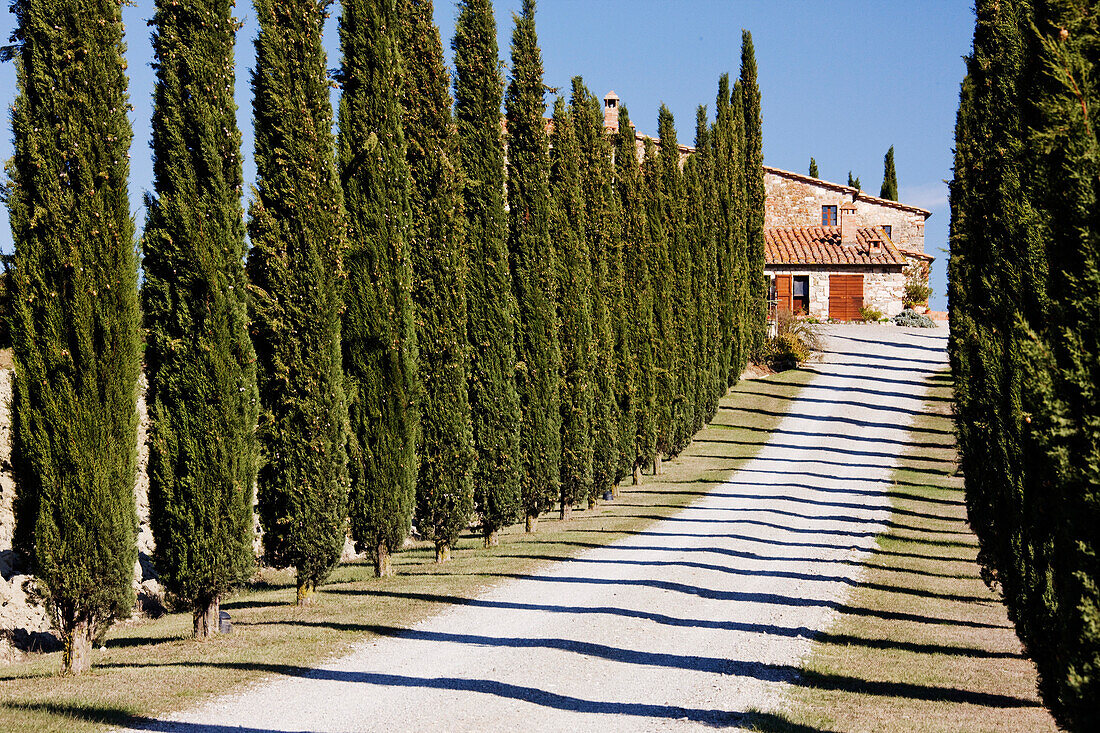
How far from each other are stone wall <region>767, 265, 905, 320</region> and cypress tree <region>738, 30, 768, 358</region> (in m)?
10.7

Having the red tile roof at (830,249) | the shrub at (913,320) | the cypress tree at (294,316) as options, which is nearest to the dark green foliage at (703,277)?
the red tile roof at (830,249)

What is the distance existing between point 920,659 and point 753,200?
30011mm

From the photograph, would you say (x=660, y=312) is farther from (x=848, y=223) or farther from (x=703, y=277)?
(x=848, y=223)

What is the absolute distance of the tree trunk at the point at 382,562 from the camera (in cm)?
1227

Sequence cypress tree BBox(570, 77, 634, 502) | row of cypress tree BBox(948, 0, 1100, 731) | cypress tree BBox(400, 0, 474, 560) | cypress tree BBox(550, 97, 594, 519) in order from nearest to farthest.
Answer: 1. row of cypress tree BBox(948, 0, 1100, 731)
2. cypress tree BBox(400, 0, 474, 560)
3. cypress tree BBox(550, 97, 594, 519)
4. cypress tree BBox(570, 77, 634, 502)

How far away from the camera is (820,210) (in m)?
50.5

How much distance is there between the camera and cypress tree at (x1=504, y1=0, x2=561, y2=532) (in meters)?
16.1

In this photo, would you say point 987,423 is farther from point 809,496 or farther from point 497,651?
point 809,496

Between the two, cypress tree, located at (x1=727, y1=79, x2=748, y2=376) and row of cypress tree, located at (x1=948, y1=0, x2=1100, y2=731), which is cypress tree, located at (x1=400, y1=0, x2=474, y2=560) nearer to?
row of cypress tree, located at (x1=948, y1=0, x2=1100, y2=731)

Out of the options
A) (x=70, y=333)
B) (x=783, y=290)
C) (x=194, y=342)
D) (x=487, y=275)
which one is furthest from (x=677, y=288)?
(x=783, y=290)

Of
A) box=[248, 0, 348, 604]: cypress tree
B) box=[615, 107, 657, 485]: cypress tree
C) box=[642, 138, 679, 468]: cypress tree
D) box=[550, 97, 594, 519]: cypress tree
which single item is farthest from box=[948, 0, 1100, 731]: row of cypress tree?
box=[642, 138, 679, 468]: cypress tree

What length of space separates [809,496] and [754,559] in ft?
19.8

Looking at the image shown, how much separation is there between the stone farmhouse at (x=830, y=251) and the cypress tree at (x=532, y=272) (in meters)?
28.5

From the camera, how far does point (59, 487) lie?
768cm
